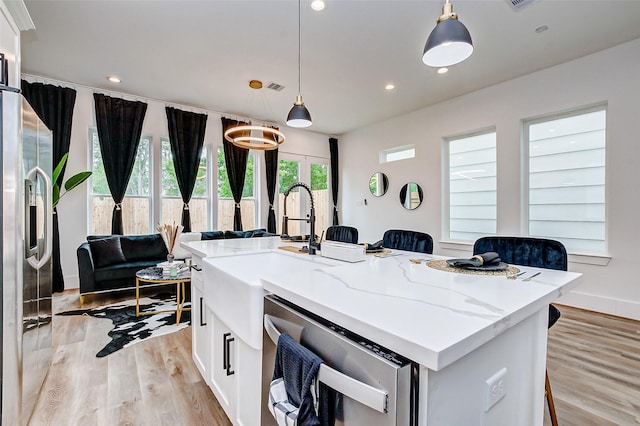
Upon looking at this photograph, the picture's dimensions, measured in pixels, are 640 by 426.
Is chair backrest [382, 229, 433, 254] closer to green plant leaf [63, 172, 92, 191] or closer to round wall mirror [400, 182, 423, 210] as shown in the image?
round wall mirror [400, 182, 423, 210]

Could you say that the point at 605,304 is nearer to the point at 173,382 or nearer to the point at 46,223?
the point at 173,382

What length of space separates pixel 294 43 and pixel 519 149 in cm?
331

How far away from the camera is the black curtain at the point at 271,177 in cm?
607

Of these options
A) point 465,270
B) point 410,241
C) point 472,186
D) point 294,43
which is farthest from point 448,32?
point 472,186

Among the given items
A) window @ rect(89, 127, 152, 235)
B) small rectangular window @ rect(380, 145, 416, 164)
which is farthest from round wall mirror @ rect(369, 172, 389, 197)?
window @ rect(89, 127, 152, 235)

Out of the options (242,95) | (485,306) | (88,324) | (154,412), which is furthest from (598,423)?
(242,95)

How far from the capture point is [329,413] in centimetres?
76

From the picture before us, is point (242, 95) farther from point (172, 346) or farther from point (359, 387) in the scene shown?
point (359, 387)

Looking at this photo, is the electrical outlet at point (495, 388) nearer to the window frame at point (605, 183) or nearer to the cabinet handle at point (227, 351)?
the cabinet handle at point (227, 351)

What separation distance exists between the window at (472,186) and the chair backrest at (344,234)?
→ 7.91ft

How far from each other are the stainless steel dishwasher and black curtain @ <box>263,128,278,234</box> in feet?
17.4

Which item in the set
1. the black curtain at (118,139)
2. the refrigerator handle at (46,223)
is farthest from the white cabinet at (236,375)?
the black curtain at (118,139)

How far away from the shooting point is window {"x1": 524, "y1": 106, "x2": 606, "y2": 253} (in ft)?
11.6

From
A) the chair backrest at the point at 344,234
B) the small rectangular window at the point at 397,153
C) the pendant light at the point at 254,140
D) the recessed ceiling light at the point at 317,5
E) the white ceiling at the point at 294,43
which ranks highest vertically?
the white ceiling at the point at 294,43
